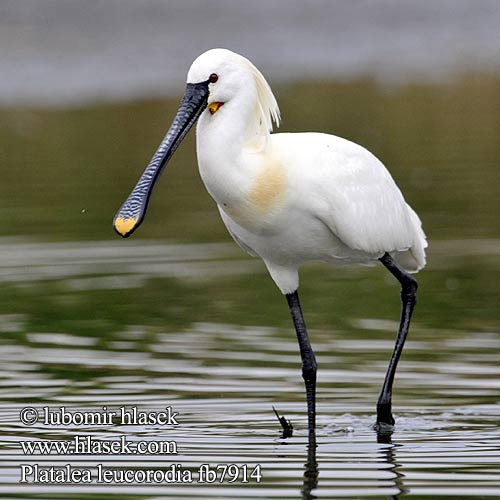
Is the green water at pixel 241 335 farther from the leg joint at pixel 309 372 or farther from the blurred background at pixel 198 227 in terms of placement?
the leg joint at pixel 309 372

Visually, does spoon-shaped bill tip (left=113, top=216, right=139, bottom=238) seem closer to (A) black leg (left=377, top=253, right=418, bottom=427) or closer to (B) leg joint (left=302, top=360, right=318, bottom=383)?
(B) leg joint (left=302, top=360, right=318, bottom=383)

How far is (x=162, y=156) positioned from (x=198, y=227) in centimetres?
754

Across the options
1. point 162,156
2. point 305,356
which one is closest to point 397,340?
point 305,356

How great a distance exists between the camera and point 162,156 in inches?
336

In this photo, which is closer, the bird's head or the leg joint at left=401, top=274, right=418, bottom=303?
the bird's head

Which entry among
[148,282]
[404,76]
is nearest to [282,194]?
[148,282]

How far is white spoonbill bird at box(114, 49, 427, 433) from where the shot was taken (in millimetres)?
8383

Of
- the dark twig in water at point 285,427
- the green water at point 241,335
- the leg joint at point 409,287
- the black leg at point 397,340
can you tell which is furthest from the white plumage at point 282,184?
the green water at point 241,335

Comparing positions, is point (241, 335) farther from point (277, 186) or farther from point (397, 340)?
point (277, 186)

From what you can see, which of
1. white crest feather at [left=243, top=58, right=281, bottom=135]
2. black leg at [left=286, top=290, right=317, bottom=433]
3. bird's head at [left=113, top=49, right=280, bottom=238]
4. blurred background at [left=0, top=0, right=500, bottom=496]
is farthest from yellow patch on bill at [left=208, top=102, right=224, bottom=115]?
blurred background at [left=0, top=0, right=500, bottom=496]

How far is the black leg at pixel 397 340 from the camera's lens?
29.8 feet

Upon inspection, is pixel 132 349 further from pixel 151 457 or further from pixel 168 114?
pixel 168 114

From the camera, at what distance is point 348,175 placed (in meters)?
9.01

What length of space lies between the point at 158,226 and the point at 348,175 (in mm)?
7451
